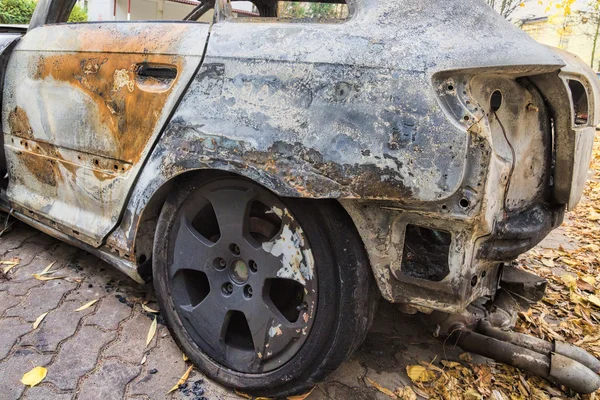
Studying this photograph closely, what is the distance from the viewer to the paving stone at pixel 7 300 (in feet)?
7.46

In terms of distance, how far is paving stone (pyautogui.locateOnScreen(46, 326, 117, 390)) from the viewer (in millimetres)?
1843

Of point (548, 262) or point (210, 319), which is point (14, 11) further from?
point (548, 262)

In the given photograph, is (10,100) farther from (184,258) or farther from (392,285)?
(392,285)

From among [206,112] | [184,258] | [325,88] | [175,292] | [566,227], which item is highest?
[325,88]

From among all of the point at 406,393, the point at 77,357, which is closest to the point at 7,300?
the point at 77,357

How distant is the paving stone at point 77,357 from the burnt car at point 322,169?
1.13 feet

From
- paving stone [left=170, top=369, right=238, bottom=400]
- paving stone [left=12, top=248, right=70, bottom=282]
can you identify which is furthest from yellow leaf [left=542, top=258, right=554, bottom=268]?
paving stone [left=12, top=248, right=70, bottom=282]

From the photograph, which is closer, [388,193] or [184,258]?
[388,193]

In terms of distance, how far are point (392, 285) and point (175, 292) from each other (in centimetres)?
97

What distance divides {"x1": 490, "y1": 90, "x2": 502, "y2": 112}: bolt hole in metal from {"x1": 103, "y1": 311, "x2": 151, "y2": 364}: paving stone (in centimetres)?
175

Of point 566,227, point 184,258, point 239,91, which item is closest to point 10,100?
point 184,258

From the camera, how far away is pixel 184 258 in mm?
1904

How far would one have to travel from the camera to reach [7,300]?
2332 mm

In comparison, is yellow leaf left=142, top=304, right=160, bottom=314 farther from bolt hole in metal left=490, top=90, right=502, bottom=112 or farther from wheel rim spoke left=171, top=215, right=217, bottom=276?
bolt hole in metal left=490, top=90, right=502, bottom=112
